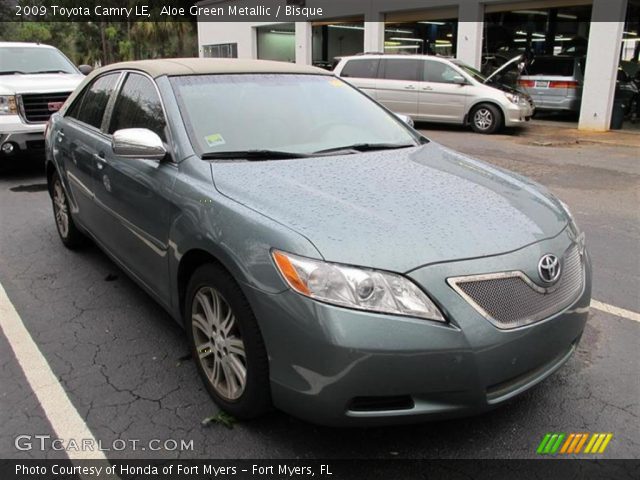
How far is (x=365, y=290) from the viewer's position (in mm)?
2154

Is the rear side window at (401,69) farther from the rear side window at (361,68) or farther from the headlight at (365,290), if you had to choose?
the headlight at (365,290)

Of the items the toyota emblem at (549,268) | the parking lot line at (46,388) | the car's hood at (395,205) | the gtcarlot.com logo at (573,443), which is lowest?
the parking lot line at (46,388)

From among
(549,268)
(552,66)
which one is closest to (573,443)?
(549,268)

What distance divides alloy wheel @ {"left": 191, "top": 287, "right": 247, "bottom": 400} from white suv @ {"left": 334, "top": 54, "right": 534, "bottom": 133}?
10486 mm

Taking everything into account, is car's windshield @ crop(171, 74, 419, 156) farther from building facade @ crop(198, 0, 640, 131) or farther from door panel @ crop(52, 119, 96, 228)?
building facade @ crop(198, 0, 640, 131)

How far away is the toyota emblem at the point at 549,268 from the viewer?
2.37 m

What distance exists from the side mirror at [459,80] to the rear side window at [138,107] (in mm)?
10639

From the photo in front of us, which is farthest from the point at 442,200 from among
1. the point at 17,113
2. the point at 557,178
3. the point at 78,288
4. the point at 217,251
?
the point at 17,113

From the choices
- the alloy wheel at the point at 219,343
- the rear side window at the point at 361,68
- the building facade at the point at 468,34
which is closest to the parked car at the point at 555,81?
the building facade at the point at 468,34

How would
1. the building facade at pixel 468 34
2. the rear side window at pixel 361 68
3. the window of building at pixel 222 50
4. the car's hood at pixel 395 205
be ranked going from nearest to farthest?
the car's hood at pixel 395 205, the building facade at pixel 468 34, the rear side window at pixel 361 68, the window of building at pixel 222 50

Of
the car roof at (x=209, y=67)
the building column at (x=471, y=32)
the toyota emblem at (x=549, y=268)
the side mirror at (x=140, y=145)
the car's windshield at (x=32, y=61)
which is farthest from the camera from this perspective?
the building column at (x=471, y=32)

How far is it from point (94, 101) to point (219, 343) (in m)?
2.72

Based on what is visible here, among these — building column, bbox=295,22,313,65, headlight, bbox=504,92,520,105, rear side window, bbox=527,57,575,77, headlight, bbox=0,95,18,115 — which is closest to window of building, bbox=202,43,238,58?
building column, bbox=295,22,313,65

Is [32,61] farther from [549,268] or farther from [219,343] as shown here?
[549,268]
